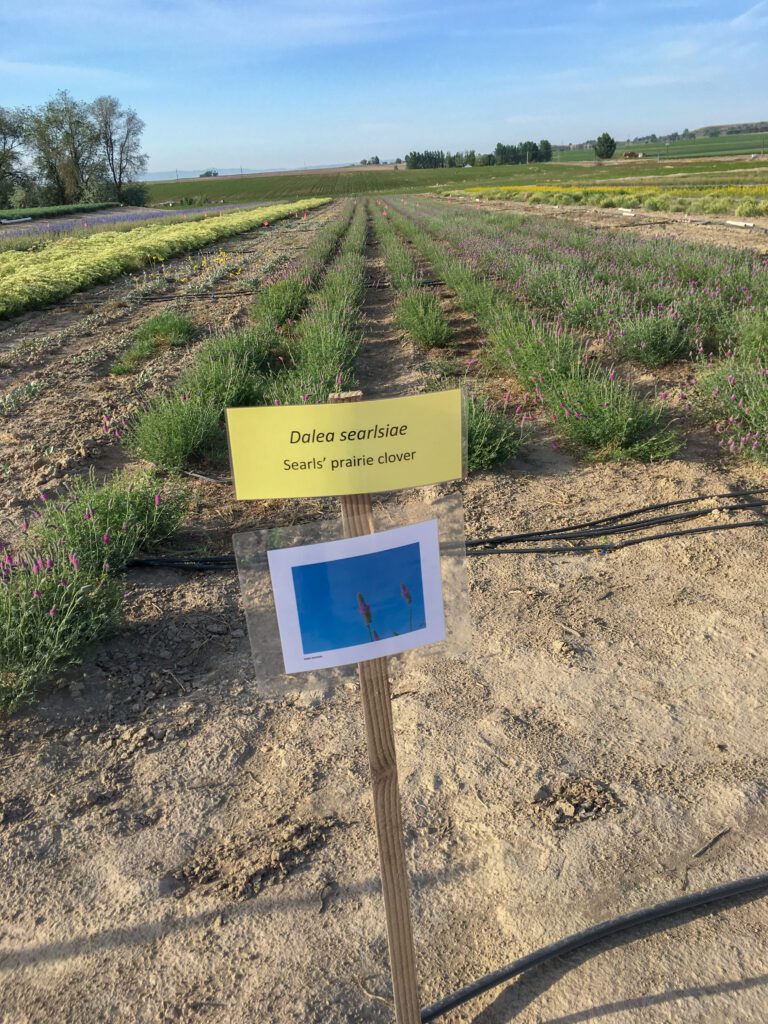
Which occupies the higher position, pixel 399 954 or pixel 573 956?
pixel 399 954

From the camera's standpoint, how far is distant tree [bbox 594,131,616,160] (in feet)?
332

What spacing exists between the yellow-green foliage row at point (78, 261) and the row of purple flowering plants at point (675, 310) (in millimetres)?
7112

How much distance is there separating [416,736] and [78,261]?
53.2ft

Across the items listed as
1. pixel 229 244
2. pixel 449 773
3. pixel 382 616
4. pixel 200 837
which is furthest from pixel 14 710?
pixel 229 244

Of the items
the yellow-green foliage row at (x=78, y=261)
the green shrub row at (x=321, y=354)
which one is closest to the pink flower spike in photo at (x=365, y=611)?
the green shrub row at (x=321, y=354)

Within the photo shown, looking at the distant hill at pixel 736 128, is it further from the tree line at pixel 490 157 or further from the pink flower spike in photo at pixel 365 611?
A: the pink flower spike in photo at pixel 365 611

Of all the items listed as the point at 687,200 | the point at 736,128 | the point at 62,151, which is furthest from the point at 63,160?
the point at 736,128

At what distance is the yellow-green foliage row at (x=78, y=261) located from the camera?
472 inches

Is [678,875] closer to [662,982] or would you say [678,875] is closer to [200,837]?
[662,982]

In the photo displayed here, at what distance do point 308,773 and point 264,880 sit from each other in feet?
1.37

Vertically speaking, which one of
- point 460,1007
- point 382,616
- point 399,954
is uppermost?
point 382,616

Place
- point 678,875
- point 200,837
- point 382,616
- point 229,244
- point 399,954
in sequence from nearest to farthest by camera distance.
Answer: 1. point 382,616
2. point 399,954
3. point 678,875
4. point 200,837
5. point 229,244

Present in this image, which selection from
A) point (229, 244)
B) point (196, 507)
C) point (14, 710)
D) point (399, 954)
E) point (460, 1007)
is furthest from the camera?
point (229, 244)

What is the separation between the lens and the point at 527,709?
2.66 meters
